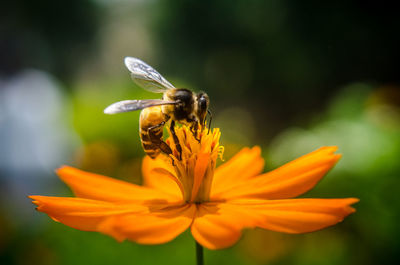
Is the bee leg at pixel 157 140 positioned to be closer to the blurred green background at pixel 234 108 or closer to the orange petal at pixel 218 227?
the orange petal at pixel 218 227

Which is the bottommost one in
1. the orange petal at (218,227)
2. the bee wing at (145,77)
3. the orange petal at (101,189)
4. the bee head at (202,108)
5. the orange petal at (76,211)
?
the orange petal at (218,227)

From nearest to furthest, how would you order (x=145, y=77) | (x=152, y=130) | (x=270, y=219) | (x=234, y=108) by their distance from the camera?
(x=270, y=219) → (x=152, y=130) → (x=145, y=77) → (x=234, y=108)

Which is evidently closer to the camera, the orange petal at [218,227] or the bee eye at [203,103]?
the orange petal at [218,227]

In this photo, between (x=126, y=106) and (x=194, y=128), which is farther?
(x=194, y=128)

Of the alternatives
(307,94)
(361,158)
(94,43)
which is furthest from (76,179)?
(94,43)

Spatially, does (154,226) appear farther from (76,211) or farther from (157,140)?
(157,140)

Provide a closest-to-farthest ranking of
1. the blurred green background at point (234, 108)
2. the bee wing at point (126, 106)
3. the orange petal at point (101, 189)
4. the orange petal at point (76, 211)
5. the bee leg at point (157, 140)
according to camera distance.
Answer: the orange petal at point (76, 211)
the bee wing at point (126, 106)
the orange petal at point (101, 189)
the bee leg at point (157, 140)
the blurred green background at point (234, 108)

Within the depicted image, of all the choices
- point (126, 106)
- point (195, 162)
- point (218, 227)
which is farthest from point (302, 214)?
point (126, 106)

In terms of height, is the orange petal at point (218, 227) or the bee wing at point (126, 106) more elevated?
the bee wing at point (126, 106)

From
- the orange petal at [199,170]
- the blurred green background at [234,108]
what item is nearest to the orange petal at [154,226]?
the orange petal at [199,170]
